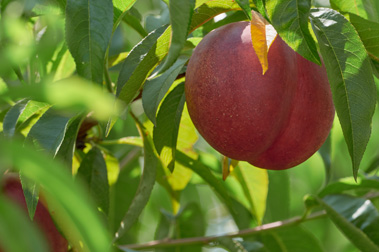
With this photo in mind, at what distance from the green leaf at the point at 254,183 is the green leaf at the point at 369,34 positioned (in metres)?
0.40

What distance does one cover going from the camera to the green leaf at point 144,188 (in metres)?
0.95

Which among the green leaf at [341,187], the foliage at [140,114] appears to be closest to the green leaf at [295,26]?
the foliage at [140,114]

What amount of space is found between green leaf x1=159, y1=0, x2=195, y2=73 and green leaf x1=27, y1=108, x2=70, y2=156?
24 centimetres

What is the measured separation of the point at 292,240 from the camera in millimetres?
1269

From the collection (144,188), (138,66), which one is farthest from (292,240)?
(138,66)

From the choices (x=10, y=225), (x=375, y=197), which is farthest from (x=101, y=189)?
(x=10, y=225)

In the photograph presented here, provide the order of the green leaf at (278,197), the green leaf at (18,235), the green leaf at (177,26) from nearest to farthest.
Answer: the green leaf at (18,235)
the green leaf at (177,26)
the green leaf at (278,197)

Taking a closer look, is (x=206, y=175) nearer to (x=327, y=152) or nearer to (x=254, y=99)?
(x=327, y=152)

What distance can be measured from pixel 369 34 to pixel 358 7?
11 cm

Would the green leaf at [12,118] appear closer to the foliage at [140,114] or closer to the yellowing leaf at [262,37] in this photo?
the foliage at [140,114]

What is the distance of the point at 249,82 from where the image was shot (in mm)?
735

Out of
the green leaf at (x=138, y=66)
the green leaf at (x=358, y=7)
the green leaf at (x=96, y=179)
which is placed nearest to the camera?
the green leaf at (x=138, y=66)

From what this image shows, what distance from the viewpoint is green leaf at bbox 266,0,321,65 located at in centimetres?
65

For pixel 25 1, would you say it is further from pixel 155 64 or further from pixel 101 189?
pixel 101 189
